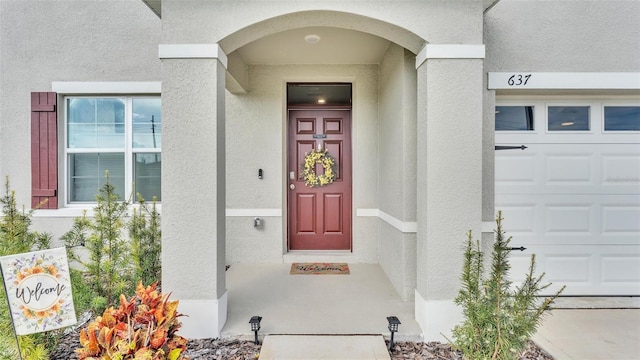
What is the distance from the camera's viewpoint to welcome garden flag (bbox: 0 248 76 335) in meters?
1.83

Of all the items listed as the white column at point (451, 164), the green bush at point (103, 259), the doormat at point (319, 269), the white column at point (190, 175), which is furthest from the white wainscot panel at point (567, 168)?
the green bush at point (103, 259)

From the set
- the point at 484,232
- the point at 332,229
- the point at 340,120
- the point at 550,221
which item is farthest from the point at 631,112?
the point at 332,229

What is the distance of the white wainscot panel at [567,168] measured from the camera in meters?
3.47

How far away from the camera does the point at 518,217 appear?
11.4 feet

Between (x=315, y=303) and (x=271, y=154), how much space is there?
2069mm

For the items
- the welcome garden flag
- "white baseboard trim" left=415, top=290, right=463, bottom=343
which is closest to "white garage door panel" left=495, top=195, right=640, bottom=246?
"white baseboard trim" left=415, top=290, right=463, bottom=343

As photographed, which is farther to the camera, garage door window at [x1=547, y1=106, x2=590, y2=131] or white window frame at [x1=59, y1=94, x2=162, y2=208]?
white window frame at [x1=59, y1=94, x2=162, y2=208]

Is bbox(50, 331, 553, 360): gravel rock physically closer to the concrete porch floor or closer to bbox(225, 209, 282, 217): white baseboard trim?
the concrete porch floor

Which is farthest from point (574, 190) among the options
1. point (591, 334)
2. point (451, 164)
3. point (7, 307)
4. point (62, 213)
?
point (62, 213)

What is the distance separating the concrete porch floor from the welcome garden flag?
3.65 feet

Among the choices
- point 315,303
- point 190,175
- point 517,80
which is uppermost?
point 517,80

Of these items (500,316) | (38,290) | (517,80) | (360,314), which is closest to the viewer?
(500,316)

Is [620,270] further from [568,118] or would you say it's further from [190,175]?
[190,175]

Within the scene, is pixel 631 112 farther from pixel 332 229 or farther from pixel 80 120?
pixel 80 120
